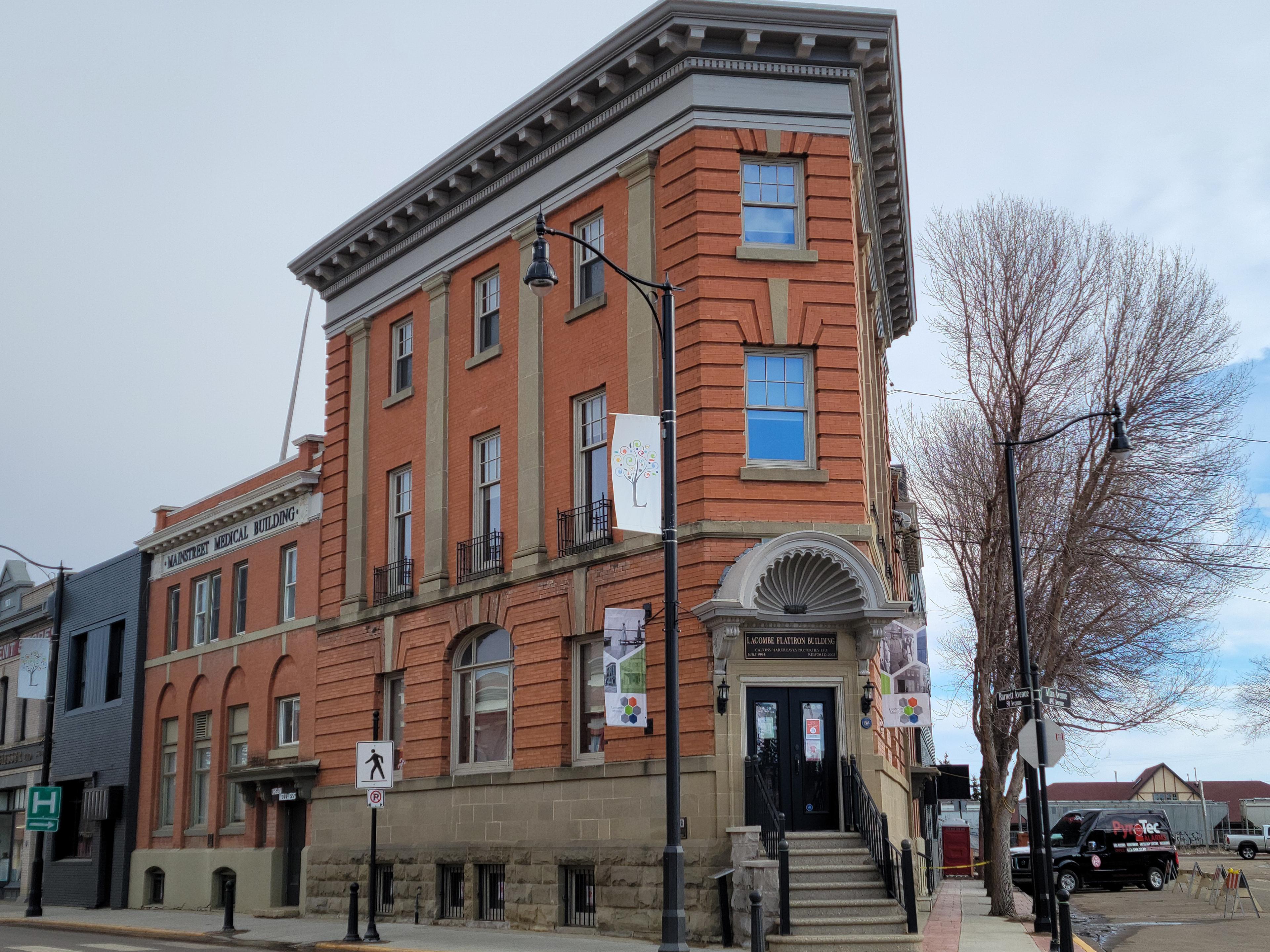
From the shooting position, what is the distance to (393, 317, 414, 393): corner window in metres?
29.2

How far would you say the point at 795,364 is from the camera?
21.9 meters

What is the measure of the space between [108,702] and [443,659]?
1801cm

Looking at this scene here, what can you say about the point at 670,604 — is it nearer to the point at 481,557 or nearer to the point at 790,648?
the point at 790,648

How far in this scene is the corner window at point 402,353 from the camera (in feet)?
95.8

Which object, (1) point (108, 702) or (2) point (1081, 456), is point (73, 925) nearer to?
(1) point (108, 702)

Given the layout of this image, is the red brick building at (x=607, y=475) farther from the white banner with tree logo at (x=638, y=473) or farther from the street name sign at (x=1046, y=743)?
the white banner with tree logo at (x=638, y=473)

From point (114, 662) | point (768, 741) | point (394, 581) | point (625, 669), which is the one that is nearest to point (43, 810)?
point (114, 662)

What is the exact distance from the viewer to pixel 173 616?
37.6m

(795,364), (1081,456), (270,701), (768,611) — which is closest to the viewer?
(768,611)

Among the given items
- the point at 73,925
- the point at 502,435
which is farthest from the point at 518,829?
the point at 73,925

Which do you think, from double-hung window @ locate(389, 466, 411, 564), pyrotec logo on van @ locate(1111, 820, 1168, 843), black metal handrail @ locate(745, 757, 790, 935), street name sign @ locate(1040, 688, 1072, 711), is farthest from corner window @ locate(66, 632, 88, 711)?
pyrotec logo on van @ locate(1111, 820, 1168, 843)

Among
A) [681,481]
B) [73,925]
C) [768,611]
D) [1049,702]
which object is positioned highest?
[681,481]

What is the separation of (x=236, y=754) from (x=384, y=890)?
873 centimetres

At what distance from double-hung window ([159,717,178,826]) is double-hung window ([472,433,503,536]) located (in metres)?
15.3
